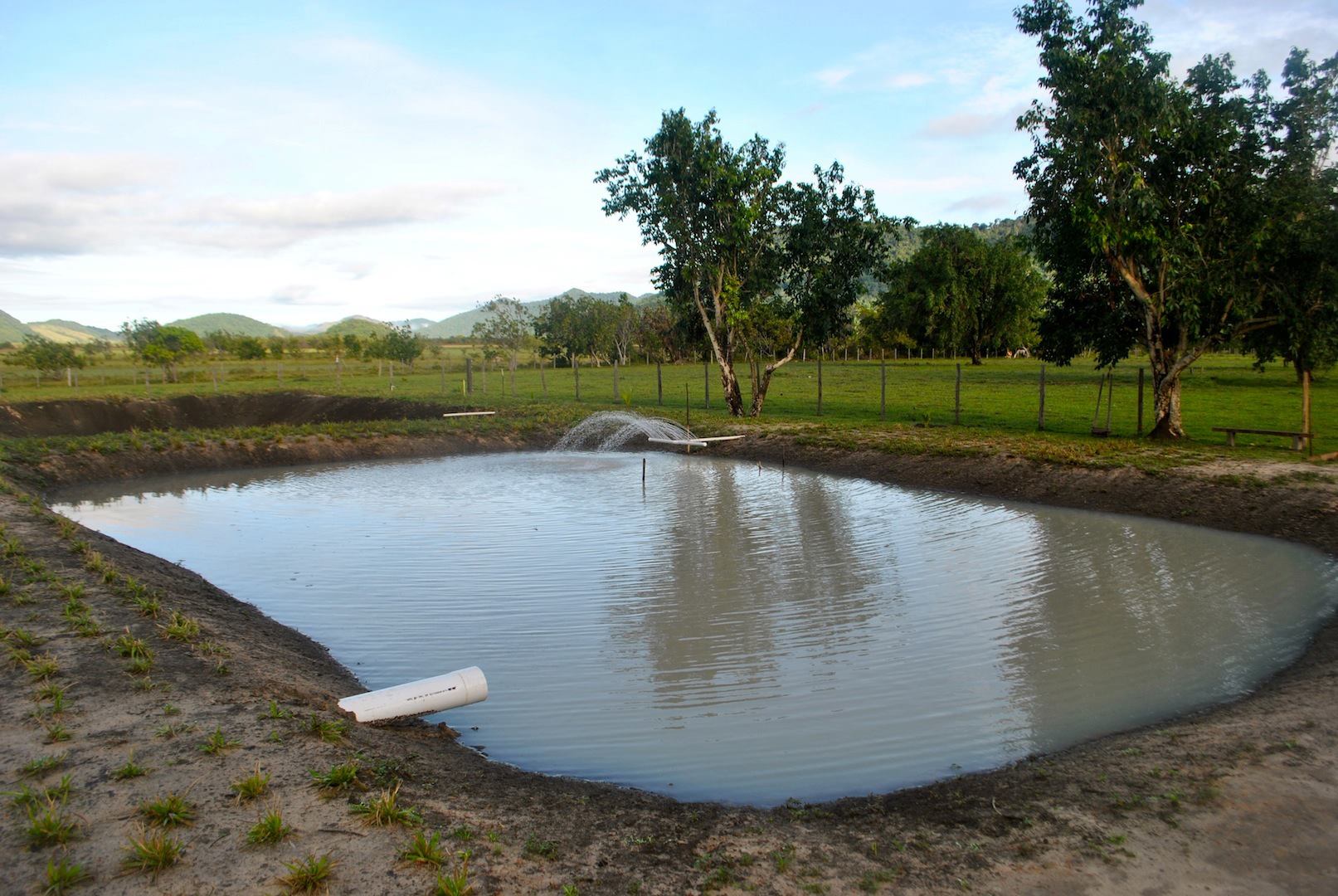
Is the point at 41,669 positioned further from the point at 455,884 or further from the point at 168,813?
the point at 455,884

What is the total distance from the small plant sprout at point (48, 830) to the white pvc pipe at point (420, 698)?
2.01m

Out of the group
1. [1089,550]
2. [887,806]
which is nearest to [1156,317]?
[1089,550]

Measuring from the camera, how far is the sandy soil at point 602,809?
4125 mm

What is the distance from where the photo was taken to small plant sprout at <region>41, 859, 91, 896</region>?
3.82 meters

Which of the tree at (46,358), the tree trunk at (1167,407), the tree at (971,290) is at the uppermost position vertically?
the tree at (971,290)

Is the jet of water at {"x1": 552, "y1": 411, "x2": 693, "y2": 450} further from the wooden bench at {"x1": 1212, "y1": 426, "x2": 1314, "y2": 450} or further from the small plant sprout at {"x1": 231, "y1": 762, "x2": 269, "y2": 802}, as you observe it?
the small plant sprout at {"x1": 231, "y1": 762, "x2": 269, "y2": 802}

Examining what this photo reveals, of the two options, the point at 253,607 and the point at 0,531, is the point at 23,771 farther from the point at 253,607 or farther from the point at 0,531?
the point at 0,531

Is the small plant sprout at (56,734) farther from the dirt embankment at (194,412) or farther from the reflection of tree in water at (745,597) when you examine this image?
the dirt embankment at (194,412)

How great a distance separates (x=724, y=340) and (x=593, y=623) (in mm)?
18642

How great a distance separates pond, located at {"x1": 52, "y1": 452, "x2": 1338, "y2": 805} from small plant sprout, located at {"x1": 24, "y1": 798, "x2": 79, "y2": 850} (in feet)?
8.28

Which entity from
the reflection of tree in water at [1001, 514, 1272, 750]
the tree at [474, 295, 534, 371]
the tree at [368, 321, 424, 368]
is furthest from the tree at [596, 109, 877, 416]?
the tree at [474, 295, 534, 371]

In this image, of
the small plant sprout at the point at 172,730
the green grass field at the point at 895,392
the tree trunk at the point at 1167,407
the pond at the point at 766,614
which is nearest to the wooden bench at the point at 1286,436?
the green grass field at the point at 895,392

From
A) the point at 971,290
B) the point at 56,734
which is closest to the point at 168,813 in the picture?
the point at 56,734

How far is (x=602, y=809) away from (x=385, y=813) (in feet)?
3.85
